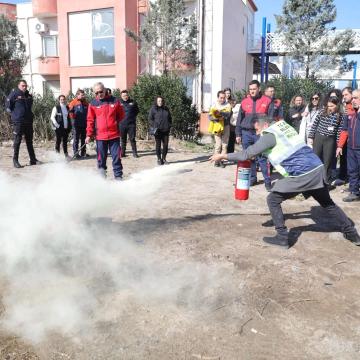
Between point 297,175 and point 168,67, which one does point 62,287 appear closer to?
point 297,175

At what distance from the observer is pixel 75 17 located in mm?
22297

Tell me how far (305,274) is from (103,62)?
66.3 ft

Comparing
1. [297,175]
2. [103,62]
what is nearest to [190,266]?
[297,175]

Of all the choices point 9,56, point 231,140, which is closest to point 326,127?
point 231,140

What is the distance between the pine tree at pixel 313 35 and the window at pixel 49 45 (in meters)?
14.1

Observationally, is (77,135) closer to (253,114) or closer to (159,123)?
(159,123)

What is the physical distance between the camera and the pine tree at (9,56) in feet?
57.1

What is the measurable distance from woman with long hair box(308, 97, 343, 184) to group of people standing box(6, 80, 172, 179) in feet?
12.3

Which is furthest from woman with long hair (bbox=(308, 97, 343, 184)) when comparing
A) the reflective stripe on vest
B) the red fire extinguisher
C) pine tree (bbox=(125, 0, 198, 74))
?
pine tree (bbox=(125, 0, 198, 74))

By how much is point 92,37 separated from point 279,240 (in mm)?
20159

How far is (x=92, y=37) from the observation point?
2209 centimetres

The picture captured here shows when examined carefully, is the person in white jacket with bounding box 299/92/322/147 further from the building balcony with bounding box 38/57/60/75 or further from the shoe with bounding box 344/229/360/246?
the building balcony with bounding box 38/57/60/75

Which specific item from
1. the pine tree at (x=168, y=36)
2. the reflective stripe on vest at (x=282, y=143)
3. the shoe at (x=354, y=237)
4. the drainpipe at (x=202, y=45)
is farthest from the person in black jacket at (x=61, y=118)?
the drainpipe at (x=202, y=45)

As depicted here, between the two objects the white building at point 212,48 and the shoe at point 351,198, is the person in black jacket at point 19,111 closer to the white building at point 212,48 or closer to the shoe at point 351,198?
the shoe at point 351,198
